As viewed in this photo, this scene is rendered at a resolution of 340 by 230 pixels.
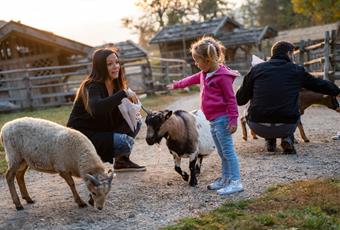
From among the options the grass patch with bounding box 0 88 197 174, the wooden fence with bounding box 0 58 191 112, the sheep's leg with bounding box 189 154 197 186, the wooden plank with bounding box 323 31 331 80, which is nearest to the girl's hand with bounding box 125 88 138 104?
the sheep's leg with bounding box 189 154 197 186

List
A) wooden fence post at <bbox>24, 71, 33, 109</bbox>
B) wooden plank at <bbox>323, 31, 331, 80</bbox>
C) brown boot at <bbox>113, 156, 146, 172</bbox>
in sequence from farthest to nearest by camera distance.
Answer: wooden fence post at <bbox>24, 71, 33, 109</bbox>
wooden plank at <bbox>323, 31, 331, 80</bbox>
brown boot at <bbox>113, 156, 146, 172</bbox>

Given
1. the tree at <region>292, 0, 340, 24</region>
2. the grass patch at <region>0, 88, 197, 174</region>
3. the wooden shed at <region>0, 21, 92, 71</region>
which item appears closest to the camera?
the grass patch at <region>0, 88, 197, 174</region>

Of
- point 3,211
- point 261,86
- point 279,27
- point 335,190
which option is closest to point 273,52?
point 261,86

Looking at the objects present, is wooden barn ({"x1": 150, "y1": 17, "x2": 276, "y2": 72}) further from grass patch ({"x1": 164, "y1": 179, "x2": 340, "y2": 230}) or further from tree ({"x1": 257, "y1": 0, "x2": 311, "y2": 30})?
grass patch ({"x1": 164, "y1": 179, "x2": 340, "y2": 230})

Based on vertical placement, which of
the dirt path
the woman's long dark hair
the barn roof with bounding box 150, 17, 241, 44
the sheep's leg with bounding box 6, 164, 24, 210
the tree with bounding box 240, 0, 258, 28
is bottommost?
the dirt path

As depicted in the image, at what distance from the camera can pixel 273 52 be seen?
765 cm

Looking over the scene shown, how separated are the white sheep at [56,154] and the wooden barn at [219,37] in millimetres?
29250

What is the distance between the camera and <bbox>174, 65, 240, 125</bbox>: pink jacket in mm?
5566

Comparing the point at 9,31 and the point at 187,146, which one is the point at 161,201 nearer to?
the point at 187,146

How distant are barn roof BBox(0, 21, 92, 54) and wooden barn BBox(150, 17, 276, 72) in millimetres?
16255

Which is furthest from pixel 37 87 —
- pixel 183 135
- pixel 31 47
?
pixel 183 135

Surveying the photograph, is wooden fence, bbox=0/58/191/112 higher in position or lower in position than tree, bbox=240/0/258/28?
lower

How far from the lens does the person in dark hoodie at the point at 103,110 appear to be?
6164mm

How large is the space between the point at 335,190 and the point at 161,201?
2.03 metres
